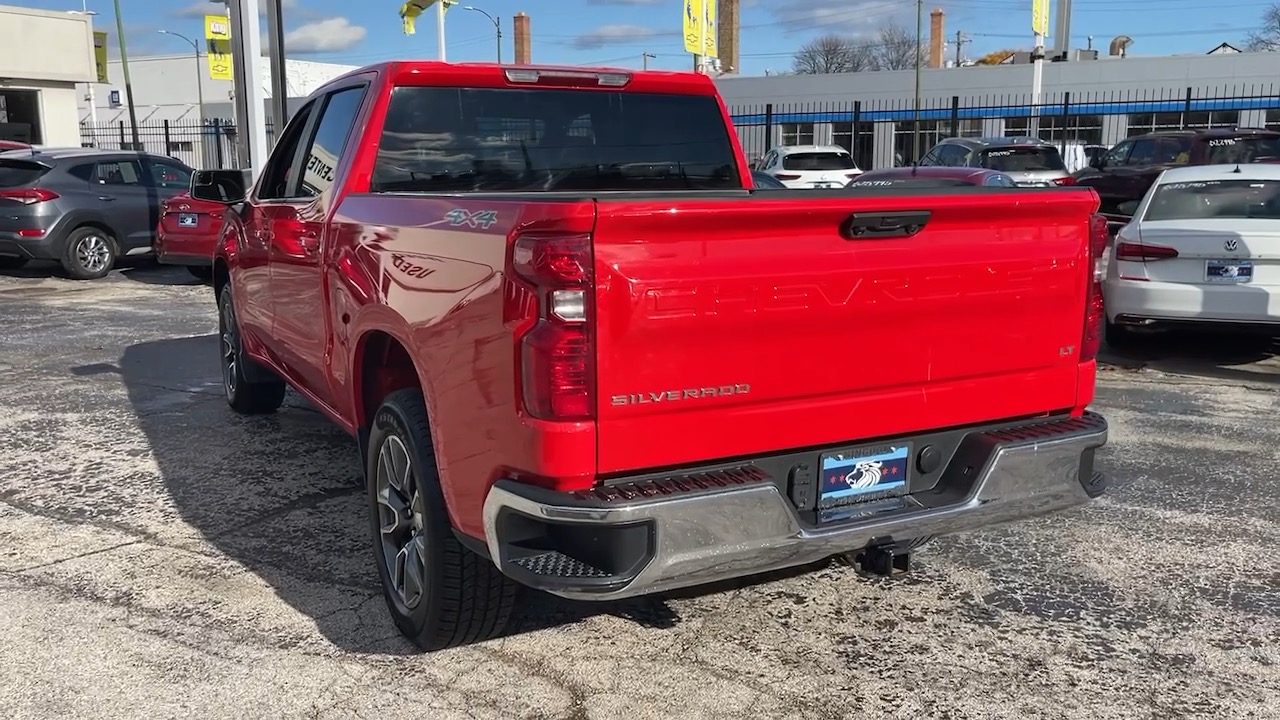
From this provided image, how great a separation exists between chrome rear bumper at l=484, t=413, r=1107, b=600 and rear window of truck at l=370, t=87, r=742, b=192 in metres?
1.92

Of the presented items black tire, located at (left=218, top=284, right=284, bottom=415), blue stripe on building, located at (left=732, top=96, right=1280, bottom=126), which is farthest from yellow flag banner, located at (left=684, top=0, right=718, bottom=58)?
black tire, located at (left=218, top=284, right=284, bottom=415)

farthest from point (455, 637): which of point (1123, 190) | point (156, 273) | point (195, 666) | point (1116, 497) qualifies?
point (1123, 190)

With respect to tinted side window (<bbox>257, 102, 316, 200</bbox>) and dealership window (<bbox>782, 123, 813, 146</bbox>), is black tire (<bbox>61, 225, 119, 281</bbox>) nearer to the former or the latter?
tinted side window (<bbox>257, 102, 316, 200</bbox>)

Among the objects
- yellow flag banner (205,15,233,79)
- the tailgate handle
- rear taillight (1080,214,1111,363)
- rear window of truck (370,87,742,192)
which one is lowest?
rear taillight (1080,214,1111,363)

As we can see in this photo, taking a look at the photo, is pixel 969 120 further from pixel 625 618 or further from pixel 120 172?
pixel 625 618

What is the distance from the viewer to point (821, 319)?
10.5ft

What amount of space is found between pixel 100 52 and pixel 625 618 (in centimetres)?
3752

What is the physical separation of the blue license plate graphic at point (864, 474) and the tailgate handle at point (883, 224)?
0.63 metres

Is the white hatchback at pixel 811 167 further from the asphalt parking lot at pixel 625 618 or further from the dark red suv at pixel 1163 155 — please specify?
the asphalt parking lot at pixel 625 618

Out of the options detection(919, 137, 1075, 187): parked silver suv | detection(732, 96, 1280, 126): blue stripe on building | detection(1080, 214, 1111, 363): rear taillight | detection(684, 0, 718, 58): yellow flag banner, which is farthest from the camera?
detection(732, 96, 1280, 126): blue stripe on building

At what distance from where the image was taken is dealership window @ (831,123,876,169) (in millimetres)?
41125

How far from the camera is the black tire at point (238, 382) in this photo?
6.93 m

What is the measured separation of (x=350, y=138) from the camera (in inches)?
181

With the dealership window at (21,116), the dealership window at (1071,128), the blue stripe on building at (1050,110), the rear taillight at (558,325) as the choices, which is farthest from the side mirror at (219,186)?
the dealership window at (1071,128)
